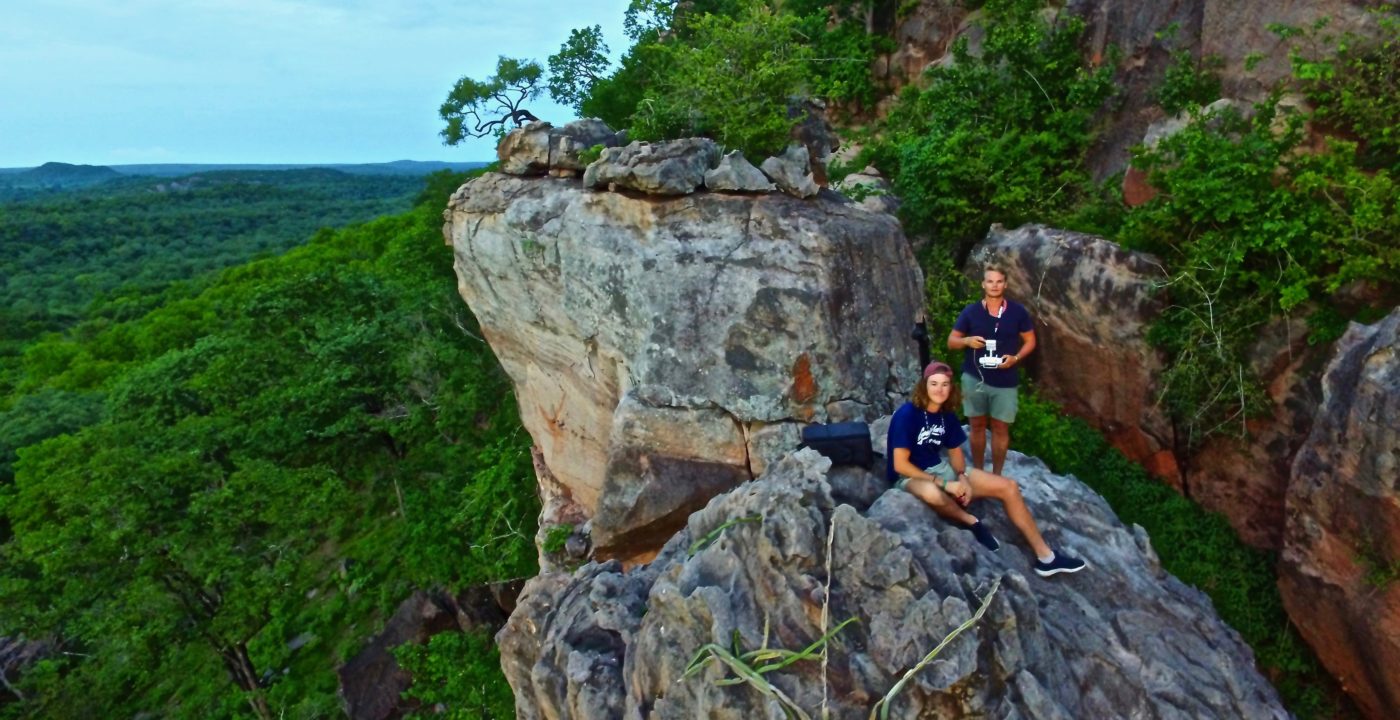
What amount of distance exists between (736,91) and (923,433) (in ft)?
19.9

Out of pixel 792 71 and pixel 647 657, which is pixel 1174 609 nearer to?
pixel 647 657

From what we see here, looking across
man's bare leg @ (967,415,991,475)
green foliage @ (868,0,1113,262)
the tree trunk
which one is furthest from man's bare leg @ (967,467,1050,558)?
the tree trunk

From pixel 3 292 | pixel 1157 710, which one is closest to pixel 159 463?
pixel 1157 710

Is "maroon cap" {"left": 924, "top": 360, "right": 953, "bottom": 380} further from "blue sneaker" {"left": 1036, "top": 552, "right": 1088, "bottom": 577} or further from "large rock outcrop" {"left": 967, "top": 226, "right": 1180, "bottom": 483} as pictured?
"large rock outcrop" {"left": 967, "top": 226, "right": 1180, "bottom": 483}

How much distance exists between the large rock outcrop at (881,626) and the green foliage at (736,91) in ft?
17.1

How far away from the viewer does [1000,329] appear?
6496 mm

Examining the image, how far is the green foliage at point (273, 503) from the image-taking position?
532 inches

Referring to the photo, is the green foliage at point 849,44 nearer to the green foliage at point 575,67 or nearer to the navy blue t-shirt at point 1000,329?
the green foliage at point 575,67

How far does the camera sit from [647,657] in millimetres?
5328

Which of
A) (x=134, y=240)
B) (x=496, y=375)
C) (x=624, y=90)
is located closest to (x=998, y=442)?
(x=624, y=90)

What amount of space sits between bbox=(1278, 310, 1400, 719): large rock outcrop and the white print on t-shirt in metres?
4.63

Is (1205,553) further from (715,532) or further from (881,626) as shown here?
(715,532)

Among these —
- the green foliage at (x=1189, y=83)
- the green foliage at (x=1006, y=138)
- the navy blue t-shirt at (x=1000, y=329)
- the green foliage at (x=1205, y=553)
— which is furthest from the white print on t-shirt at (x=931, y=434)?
the green foliage at (x=1189, y=83)

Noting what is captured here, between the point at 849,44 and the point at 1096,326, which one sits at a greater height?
the point at 849,44
